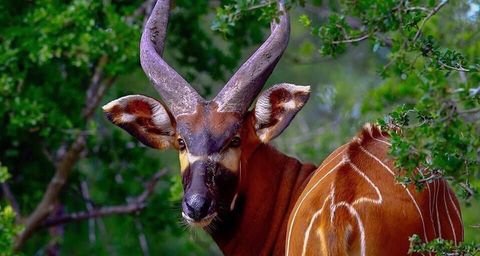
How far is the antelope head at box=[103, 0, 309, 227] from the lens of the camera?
753 centimetres

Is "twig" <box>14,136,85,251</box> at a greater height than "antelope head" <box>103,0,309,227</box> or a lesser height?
A: lesser

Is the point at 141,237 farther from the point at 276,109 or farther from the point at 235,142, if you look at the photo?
the point at 235,142

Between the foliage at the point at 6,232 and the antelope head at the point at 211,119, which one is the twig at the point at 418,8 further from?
the foliage at the point at 6,232

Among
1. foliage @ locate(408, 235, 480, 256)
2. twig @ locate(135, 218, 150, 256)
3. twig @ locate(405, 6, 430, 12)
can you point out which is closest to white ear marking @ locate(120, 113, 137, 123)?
twig @ locate(405, 6, 430, 12)

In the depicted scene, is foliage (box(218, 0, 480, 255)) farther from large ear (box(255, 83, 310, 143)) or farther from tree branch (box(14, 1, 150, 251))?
tree branch (box(14, 1, 150, 251))

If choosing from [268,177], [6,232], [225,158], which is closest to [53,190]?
[6,232]

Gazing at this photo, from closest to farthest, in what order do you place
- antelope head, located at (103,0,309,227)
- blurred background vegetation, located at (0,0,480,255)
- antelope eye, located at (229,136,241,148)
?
1. antelope head, located at (103,0,309,227)
2. antelope eye, located at (229,136,241,148)
3. blurred background vegetation, located at (0,0,480,255)

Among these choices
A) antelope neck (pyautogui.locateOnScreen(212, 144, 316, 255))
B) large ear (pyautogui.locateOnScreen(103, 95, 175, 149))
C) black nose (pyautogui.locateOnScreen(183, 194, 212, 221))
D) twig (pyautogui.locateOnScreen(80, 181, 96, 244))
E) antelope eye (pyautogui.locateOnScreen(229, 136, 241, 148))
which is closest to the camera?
black nose (pyautogui.locateOnScreen(183, 194, 212, 221))

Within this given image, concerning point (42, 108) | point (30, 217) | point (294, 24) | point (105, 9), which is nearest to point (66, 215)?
point (30, 217)

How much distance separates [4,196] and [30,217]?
1.95 ft

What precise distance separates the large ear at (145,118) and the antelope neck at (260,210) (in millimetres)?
635

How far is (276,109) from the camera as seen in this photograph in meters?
8.12

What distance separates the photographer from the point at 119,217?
1340 centimetres

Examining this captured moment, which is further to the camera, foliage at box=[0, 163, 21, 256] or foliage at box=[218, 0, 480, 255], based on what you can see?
foliage at box=[0, 163, 21, 256]
